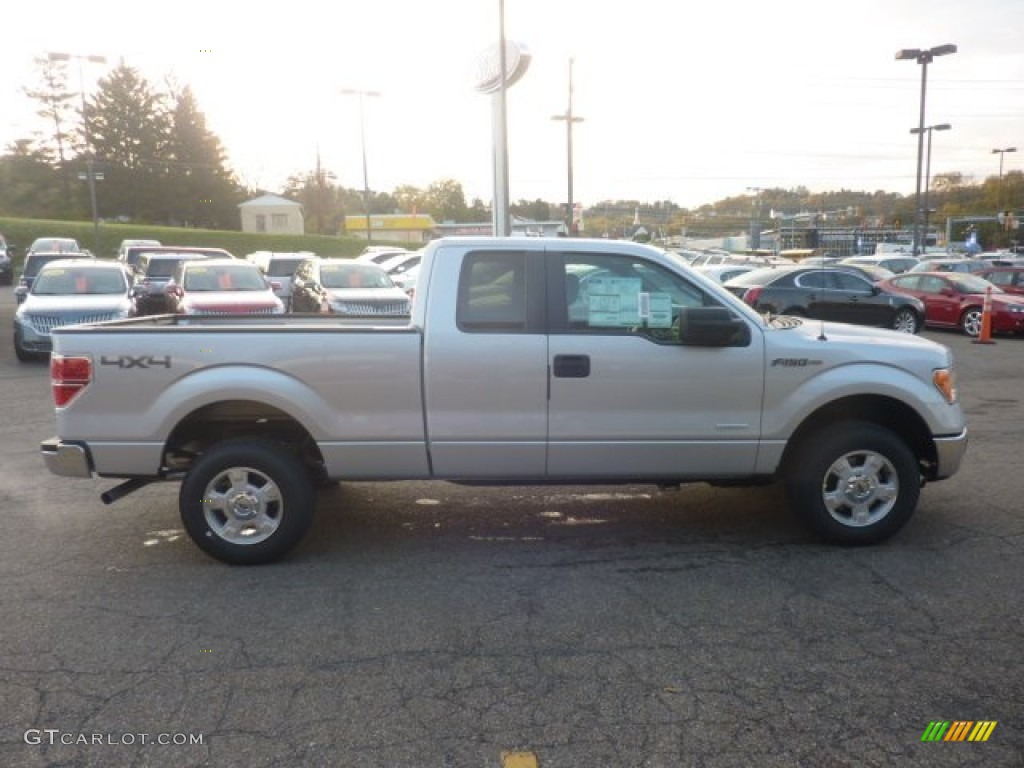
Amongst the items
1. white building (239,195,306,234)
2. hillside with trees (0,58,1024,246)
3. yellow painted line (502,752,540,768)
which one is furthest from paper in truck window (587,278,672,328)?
white building (239,195,306,234)

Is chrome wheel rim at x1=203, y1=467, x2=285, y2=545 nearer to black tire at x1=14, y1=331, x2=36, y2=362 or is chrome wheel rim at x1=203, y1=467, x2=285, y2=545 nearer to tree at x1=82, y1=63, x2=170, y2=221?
black tire at x1=14, y1=331, x2=36, y2=362

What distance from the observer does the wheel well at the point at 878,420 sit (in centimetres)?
529

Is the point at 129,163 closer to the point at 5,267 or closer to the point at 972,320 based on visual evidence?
the point at 5,267

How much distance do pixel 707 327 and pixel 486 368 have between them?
51.2 inches

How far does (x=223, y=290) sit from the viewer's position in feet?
48.3

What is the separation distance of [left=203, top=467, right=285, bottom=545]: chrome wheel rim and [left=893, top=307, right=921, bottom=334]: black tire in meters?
15.8

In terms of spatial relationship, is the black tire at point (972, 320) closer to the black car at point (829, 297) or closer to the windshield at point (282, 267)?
the black car at point (829, 297)

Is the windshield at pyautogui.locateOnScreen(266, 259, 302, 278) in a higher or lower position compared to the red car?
higher

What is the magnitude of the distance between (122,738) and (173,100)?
8554cm

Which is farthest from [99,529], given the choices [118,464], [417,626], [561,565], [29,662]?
[561,565]

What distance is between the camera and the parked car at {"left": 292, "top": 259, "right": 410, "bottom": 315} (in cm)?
1463

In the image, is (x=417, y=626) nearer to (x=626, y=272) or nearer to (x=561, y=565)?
(x=561, y=565)

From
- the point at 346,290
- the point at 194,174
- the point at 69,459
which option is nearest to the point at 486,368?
the point at 69,459

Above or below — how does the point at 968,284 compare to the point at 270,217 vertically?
below
